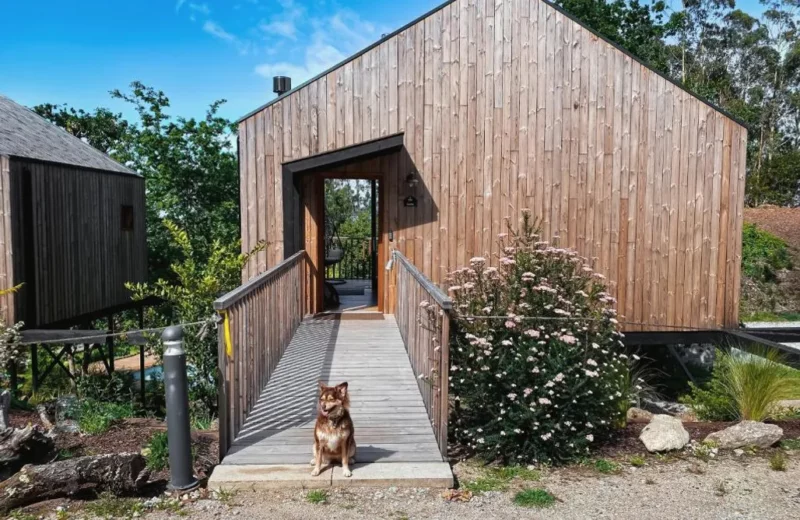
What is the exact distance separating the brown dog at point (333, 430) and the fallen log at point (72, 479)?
119 centimetres

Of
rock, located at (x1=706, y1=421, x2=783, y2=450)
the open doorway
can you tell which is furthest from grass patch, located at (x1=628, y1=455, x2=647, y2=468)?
the open doorway

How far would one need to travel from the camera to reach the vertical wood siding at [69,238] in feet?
27.9

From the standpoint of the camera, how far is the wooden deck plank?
4.55m

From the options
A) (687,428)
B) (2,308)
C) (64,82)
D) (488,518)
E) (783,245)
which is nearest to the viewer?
(488,518)

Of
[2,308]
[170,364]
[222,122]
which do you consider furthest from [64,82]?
[170,364]

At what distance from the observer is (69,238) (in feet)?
32.4

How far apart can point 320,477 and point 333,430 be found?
342 millimetres

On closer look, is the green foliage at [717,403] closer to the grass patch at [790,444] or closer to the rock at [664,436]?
the grass patch at [790,444]

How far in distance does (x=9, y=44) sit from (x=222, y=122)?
21.3 m

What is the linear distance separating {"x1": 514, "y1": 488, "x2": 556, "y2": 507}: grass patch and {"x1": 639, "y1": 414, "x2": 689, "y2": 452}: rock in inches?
58.3

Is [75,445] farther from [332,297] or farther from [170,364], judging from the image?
[332,297]

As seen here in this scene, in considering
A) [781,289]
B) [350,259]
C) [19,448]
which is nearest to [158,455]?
[19,448]

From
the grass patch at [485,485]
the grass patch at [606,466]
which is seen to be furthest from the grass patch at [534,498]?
the grass patch at [606,466]

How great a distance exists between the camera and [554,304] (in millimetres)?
5293
